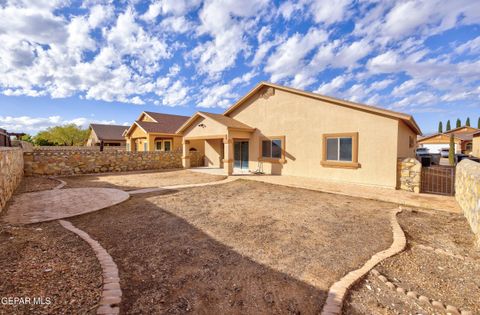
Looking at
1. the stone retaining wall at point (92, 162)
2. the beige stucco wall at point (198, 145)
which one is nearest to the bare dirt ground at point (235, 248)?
the stone retaining wall at point (92, 162)

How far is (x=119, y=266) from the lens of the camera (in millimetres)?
3549

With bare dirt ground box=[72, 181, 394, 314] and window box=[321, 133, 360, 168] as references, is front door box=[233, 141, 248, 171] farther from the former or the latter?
bare dirt ground box=[72, 181, 394, 314]

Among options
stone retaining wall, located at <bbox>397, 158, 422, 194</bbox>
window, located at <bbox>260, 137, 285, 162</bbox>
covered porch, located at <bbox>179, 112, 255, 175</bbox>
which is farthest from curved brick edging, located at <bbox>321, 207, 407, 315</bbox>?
covered porch, located at <bbox>179, 112, 255, 175</bbox>

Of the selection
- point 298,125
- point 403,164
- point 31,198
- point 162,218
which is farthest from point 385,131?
point 31,198

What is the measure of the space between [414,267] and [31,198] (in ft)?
36.6

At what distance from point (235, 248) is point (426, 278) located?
3.16 m

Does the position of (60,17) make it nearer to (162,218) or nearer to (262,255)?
(162,218)

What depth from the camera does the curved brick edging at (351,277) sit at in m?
2.71

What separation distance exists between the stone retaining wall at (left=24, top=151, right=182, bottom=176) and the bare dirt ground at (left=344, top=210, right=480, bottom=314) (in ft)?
54.1

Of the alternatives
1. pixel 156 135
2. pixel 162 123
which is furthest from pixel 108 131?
pixel 156 135

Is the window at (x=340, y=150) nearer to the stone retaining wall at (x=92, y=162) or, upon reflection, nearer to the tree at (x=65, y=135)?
the stone retaining wall at (x=92, y=162)

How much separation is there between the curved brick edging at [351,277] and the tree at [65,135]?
56.7 m

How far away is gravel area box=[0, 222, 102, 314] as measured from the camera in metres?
2.57

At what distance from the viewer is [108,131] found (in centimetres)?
3909
